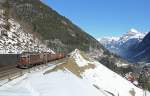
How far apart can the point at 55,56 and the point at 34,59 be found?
99.2 feet

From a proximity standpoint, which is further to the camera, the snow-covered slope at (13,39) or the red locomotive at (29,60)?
the snow-covered slope at (13,39)

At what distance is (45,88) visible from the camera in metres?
12.5

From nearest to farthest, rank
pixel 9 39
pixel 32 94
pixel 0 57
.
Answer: pixel 32 94 → pixel 0 57 → pixel 9 39

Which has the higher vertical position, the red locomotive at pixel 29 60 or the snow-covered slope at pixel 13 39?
the snow-covered slope at pixel 13 39

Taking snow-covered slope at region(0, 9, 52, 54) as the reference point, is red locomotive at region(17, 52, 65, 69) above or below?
below

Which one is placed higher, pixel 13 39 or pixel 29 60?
pixel 13 39

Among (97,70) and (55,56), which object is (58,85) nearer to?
(97,70)

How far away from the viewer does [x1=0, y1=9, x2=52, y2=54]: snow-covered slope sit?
93.7m

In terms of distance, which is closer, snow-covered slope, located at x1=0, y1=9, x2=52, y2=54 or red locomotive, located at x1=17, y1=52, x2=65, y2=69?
red locomotive, located at x1=17, y1=52, x2=65, y2=69

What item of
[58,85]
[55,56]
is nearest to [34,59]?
[55,56]

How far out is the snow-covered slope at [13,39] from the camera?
93688 mm

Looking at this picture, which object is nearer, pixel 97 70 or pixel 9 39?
pixel 97 70

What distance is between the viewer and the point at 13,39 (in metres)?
105

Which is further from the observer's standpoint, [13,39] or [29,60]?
[13,39]
